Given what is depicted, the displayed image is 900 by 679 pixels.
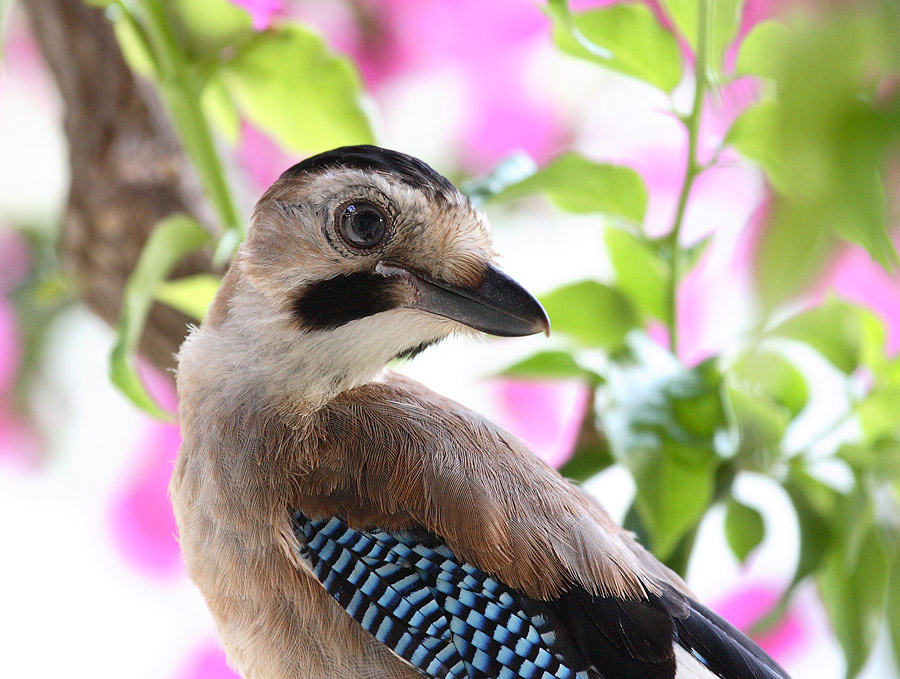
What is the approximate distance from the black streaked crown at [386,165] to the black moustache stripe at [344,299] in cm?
8

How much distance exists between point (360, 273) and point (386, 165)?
9 centimetres

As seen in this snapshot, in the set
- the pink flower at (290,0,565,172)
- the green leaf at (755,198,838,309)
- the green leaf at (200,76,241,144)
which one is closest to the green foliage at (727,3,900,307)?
the green leaf at (755,198,838,309)

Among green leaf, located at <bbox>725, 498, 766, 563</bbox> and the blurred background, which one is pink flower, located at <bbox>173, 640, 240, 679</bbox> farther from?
green leaf, located at <bbox>725, 498, 766, 563</bbox>

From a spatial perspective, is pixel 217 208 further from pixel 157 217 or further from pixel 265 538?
pixel 265 538

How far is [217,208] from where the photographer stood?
3.41ft

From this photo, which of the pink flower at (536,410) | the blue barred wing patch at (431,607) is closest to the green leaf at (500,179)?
the blue barred wing patch at (431,607)

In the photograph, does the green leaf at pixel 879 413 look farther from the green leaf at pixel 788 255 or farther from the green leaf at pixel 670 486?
the green leaf at pixel 788 255

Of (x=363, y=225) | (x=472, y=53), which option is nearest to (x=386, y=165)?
(x=363, y=225)

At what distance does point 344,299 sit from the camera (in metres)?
0.74

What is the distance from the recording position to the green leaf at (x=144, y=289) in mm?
874

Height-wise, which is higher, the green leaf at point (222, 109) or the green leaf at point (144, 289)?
the green leaf at point (222, 109)

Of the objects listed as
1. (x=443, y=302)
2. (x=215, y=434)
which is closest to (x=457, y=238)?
(x=443, y=302)

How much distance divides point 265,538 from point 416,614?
5.2 inches

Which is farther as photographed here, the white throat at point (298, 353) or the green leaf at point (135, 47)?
the green leaf at point (135, 47)
